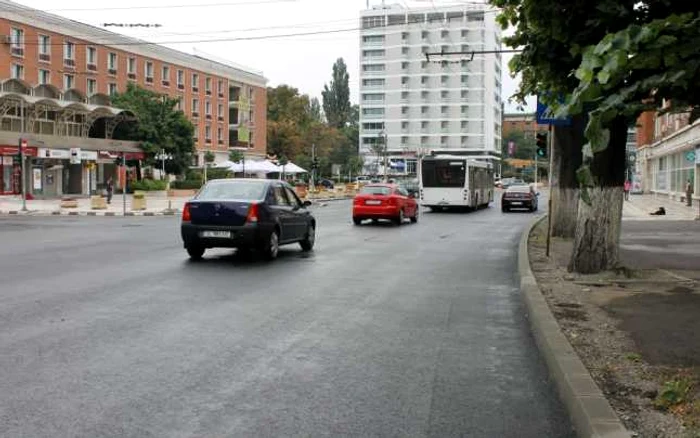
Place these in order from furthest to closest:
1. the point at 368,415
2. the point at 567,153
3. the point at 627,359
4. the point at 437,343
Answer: the point at 567,153, the point at 437,343, the point at 627,359, the point at 368,415

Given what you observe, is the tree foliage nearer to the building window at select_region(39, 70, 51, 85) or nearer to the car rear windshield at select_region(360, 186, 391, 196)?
the building window at select_region(39, 70, 51, 85)

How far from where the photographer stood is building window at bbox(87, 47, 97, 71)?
65.1 m

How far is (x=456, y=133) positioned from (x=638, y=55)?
13252 cm

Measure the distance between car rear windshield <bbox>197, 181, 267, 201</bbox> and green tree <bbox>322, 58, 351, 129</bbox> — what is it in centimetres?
12718

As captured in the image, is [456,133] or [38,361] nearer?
[38,361]

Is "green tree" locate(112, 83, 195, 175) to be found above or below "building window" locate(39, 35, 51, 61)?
below

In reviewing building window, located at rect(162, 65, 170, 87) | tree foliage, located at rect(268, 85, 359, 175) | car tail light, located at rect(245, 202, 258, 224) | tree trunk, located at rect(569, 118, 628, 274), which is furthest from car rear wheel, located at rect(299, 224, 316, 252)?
tree foliage, located at rect(268, 85, 359, 175)

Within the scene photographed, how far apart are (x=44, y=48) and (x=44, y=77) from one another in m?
2.26

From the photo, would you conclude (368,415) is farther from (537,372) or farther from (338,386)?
(537,372)

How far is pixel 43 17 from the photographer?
5966 centimetres

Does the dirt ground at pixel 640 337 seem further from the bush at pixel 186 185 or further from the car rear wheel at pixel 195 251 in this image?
the bush at pixel 186 185

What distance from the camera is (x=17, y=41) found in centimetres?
5716

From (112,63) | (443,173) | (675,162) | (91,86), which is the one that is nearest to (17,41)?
(91,86)

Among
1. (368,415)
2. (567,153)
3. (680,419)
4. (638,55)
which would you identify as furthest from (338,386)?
(567,153)
